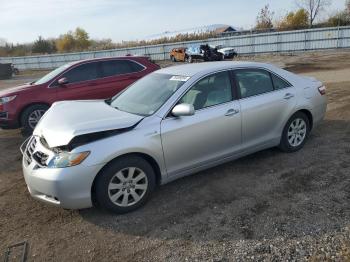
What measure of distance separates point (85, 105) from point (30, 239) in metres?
1.98

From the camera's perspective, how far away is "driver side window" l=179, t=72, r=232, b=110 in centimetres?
Result: 422

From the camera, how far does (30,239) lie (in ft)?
11.6

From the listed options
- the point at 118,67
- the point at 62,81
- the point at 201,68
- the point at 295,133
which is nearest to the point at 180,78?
the point at 201,68

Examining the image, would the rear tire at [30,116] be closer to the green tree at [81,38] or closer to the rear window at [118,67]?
the rear window at [118,67]

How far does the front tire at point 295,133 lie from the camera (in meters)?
5.20

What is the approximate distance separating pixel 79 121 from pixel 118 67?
190 inches

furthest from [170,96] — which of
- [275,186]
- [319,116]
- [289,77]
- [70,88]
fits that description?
[70,88]

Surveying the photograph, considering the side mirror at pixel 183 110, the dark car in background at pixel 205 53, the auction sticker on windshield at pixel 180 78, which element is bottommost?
the side mirror at pixel 183 110

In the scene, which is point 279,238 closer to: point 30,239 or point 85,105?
point 30,239

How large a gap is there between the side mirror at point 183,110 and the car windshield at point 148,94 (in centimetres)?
26

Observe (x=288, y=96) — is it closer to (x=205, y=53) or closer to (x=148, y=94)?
(x=148, y=94)

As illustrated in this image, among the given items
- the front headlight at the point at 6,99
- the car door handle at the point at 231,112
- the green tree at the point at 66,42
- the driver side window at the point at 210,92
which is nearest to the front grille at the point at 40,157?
the driver side window at the point at 210,92

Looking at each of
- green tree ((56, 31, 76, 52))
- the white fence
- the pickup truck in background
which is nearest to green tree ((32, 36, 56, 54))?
green tree ((56, 31, 76, 52))

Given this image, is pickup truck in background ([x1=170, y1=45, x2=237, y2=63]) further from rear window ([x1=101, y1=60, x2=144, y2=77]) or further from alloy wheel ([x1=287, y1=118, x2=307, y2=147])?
alloy wheel ([x1=287, y1=118, x2=307, y2=147])
